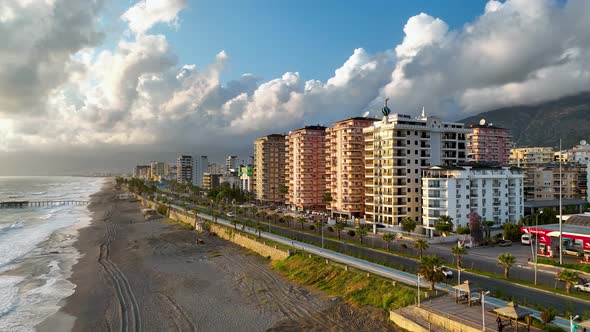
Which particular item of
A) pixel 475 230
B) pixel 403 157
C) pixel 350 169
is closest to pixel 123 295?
pixel 475 230

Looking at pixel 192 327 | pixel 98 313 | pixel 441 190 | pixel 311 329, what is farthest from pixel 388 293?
pixel 441 190

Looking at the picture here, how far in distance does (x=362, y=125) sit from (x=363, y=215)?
936 inches

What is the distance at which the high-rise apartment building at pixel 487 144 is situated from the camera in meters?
134

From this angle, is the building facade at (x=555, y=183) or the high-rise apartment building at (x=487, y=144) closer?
the building facade at (x=555, y=183)

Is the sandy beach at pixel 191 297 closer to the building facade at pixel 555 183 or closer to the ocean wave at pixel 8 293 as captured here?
the ocean wave at pixel 8 293

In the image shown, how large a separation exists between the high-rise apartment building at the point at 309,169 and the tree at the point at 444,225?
5291 centimetres

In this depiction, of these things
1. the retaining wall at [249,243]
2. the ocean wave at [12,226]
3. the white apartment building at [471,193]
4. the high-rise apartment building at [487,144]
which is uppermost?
the high-rise apartment building at [487,144]

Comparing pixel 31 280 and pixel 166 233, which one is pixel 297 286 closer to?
pixel 31 280

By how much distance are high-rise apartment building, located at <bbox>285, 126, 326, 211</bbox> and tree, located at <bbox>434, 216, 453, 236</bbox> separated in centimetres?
5291

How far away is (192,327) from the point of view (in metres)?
33.5

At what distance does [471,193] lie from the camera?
2813 inches

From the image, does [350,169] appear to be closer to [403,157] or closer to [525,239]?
[403,157]

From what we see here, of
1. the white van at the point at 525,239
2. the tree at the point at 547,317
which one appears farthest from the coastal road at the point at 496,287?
the white van at the point at 525,239

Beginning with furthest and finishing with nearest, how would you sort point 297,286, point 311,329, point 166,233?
point 166,233
point 297,286
point 311,329
